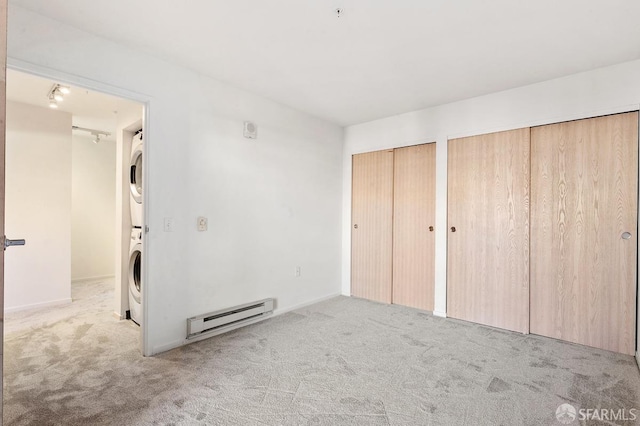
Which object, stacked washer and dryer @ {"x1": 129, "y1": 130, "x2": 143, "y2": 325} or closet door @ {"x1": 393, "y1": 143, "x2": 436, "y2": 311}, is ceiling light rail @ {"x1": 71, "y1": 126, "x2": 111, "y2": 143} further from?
closet door @ {"x1": 393, "y1": 143, "x2": 436, "y2": 311}

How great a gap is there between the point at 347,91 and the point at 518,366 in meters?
2.72

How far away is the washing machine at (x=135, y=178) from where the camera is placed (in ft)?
10.8

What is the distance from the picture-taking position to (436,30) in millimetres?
2133

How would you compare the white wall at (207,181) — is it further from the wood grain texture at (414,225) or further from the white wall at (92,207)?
the white wall at (92,207)

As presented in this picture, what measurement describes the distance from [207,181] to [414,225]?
234 cm

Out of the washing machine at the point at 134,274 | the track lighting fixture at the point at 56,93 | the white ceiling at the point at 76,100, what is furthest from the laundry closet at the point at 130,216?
the track lighting fixture at the point at 56,93

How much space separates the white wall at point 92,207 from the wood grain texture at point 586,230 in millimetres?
6059

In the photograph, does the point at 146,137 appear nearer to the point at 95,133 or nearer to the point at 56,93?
the point at 56,93

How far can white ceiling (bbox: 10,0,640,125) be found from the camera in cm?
191

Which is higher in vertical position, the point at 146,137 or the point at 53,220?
the point at 146,137

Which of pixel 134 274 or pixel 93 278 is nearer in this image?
pixel 134 274

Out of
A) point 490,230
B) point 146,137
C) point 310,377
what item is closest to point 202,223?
point 146,137

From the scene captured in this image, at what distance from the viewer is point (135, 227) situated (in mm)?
3357

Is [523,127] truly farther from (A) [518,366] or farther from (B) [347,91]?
(A) [518,366]
